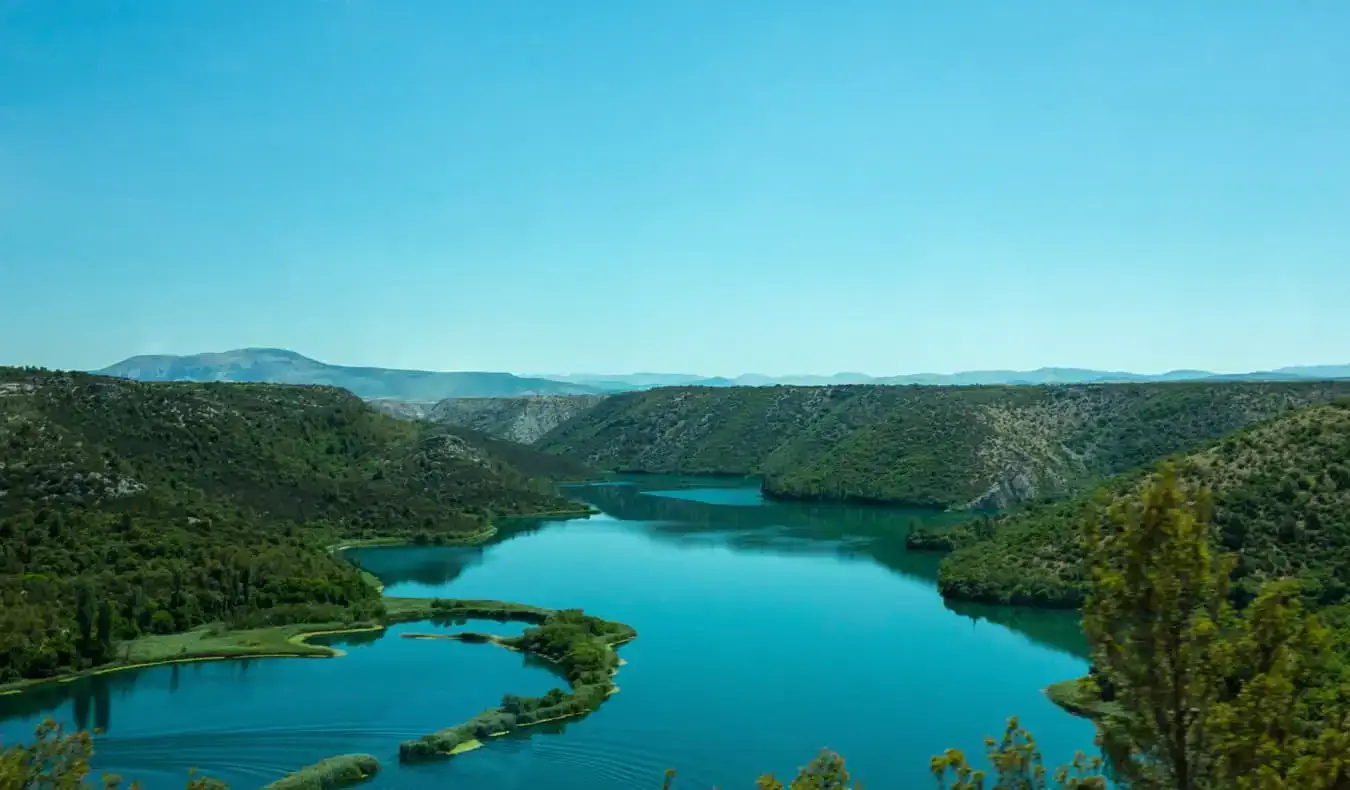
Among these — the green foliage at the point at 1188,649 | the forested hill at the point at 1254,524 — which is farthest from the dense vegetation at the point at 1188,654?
the forested hill at the point at 1254,524

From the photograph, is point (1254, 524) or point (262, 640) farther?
point (1254, 524)

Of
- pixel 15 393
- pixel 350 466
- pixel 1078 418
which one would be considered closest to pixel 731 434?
pixel 1078 418

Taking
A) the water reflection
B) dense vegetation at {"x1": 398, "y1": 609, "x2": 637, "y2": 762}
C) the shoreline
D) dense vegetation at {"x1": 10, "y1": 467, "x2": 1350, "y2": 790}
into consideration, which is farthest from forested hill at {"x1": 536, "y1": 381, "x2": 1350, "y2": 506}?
dense vegetation at {"x1": 10, "y1": 467, "x2": 1350, "y2": 790}

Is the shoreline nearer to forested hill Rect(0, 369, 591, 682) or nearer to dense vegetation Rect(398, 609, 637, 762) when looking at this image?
forested hill Rect(0, 369, 591, 682)

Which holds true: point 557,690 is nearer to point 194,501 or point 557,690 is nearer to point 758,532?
point 194,501

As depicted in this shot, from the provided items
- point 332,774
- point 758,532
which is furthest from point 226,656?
point 758,532
